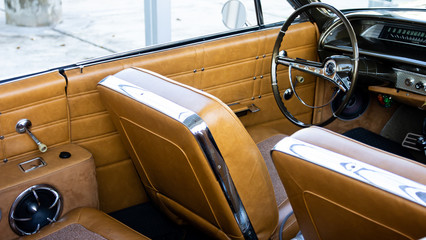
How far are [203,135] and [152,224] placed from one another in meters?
1.11

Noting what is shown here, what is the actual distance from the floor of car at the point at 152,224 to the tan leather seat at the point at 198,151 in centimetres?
44

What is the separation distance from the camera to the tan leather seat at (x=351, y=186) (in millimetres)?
1079

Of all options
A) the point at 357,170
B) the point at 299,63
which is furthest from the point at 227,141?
the point at 299,63

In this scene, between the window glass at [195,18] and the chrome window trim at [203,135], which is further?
the window glass at [195,18]

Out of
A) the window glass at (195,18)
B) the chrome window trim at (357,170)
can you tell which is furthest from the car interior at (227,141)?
the window glass at (195,18)

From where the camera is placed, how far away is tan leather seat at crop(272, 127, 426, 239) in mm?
1079

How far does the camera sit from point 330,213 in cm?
129

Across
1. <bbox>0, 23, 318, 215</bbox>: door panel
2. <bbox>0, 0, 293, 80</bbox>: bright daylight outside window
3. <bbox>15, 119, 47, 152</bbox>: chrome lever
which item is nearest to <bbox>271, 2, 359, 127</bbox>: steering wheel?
<bbox>0, 23, 318, 215</bbox>: door panel

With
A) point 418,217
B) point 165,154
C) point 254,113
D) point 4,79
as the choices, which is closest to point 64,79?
point 4,79

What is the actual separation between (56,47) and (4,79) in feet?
17.4

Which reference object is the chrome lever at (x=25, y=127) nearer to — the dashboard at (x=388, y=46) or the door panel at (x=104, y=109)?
the door panel at (x=104, y=109)

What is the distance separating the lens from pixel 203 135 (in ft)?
4.52

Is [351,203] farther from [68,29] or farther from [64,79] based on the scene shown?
[68,29]

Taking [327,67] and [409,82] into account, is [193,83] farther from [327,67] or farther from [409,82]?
[409,82]
